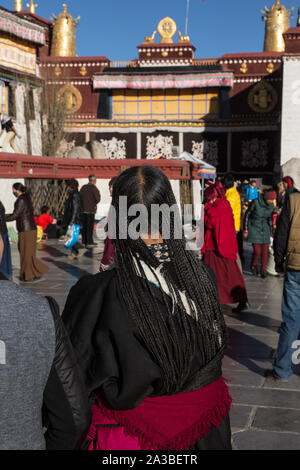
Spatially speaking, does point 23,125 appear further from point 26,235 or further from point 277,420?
point 277,420

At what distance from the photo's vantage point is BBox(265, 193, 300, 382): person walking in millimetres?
4844

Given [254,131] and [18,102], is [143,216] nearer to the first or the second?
[18,102]

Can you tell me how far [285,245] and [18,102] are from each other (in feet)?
73.0

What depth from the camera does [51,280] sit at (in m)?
10.0

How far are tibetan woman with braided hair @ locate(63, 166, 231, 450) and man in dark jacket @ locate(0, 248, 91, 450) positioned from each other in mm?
260

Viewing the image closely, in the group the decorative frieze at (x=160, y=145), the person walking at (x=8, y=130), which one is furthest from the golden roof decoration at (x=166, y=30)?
the person walking at (x=8, y=130)

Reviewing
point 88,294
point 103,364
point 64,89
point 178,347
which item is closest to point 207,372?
point 178,347

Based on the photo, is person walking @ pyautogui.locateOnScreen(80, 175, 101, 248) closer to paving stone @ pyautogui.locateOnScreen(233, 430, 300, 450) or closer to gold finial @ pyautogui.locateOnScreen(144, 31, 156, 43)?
paving stone @ pyautogui.locateOnScreen(233, 430, 300, 450)

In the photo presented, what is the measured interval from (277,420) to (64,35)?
3771 centimetres

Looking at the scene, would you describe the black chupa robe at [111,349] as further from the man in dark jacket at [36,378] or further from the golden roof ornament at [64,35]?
the golden roof ornament at [64,35]

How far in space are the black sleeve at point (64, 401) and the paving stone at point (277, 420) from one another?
8.30ft

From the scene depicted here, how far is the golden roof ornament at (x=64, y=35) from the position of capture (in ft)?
125

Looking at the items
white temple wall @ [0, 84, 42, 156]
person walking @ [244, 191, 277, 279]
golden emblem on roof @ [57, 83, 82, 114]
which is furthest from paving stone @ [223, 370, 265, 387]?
golden emblem on roof @ [57, 83, 82, 114]

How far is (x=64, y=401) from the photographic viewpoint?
1.71 m
